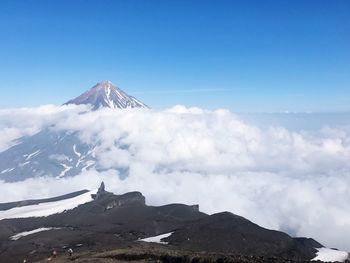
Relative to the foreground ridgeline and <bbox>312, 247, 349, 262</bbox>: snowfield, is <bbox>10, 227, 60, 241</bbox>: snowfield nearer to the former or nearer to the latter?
the foreground ridgeline

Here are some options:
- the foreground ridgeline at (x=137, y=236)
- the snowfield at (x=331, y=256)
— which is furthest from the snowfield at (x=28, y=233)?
the snowfield at (x=331, y=256)

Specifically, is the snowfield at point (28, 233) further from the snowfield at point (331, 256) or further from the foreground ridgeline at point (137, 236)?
the snowfield at point (331, 256)

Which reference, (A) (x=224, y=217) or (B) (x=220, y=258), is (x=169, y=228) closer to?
(A) (x=224, y=217)

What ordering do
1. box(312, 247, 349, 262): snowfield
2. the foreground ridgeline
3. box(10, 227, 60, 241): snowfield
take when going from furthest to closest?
box(10, 227, 60, 241): snowfield
box(312, 247, 349, 262): snowfield
the foreground ridgeline

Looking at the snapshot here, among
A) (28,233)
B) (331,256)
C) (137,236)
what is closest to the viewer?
(331,256)

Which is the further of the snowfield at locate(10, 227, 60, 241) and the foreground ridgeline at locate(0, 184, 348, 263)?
the snowfield at locate(10, 227, 60, 241)

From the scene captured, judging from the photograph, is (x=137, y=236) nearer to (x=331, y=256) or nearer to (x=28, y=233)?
(x=28, y=233)

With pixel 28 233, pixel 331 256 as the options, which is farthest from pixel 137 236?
pixel 331 256

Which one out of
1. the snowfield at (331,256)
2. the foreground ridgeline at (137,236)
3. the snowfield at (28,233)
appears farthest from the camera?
the snowfield at (28,233)

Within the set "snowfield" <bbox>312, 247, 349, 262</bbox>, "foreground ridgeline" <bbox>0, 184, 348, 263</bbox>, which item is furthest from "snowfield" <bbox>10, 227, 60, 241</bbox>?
"snowfield" <bbox>312, 247, 349, 262</bbox>
